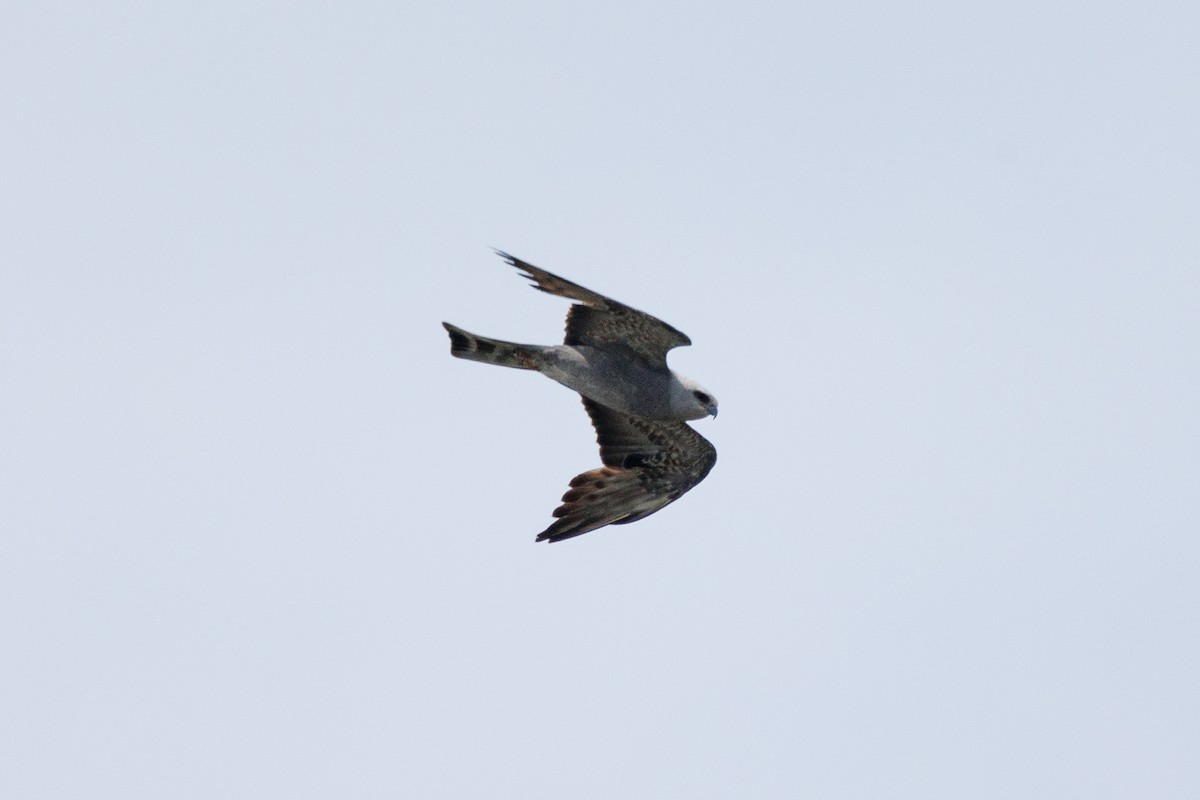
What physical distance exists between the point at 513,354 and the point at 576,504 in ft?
7.06

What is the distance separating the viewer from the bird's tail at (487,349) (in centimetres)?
1705

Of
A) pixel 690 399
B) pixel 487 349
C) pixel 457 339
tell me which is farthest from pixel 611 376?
pixel 457 339

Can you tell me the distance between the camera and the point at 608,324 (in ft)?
56.1

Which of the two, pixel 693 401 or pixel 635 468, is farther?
pixel 635 468

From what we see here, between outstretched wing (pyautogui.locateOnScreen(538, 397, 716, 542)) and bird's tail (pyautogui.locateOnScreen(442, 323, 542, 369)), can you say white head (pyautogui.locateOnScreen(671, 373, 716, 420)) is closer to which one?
outstretched wing (pyautogui.locateOnScreen(538, 397, 716, 542))

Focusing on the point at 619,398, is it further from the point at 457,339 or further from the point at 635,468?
the point at 457,339

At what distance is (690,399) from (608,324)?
49.3 inches

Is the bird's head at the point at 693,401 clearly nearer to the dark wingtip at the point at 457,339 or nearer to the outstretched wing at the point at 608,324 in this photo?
the outstretched wing at the point at 608,324

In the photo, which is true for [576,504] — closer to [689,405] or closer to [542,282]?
[689,405]

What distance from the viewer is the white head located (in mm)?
17500

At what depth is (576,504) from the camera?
18375 millimetres

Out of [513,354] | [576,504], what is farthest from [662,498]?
[513,354]

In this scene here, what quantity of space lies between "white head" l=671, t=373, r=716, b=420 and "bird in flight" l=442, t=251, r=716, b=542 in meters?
0.01

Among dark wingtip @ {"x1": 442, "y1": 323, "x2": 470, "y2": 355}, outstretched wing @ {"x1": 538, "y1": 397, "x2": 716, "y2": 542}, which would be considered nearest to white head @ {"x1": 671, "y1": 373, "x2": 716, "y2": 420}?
outstretched wing @ {"x1": 538, "y1": 397, "x2": 716, "y2": 542}
